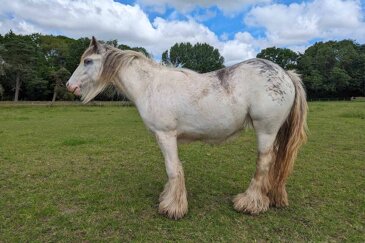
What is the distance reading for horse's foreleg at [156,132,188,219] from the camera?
404 centimetres

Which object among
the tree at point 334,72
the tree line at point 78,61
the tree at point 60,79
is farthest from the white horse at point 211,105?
the tree at point 334,72

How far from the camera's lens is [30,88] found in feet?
160

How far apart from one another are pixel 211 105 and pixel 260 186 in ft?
4.31

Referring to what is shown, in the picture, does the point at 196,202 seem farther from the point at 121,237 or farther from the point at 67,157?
the point at 67,157

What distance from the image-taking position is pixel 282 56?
6912 cm

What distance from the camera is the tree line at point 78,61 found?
4678 centimetres

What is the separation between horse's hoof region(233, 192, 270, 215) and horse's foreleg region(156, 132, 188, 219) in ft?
2.42

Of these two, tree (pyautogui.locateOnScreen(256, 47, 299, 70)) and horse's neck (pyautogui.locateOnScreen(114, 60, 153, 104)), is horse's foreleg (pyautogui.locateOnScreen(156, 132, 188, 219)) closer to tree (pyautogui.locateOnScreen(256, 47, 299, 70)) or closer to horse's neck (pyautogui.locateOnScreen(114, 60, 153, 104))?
→ horse's neck (pyautogui.locateOnScreen(114, 60, 153, 104))

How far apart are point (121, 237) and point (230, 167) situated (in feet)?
11.1

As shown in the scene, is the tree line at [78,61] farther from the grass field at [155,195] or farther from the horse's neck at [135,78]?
the horse's neck at [135,78]

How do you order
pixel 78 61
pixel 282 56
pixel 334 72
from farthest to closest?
pixel 282 56, pixel 334 72, pixel 78 61

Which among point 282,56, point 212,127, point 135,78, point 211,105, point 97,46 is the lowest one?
point 212,127

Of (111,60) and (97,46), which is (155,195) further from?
(97,46)

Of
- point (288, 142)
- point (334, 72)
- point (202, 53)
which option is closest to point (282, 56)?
point (334, 72)
